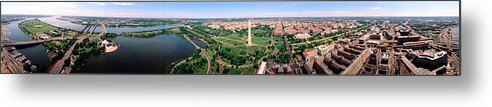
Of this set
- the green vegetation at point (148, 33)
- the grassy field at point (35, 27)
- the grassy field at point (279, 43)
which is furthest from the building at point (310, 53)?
the grassy field at point (35, 27)

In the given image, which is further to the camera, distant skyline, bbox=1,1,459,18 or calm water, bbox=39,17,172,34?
calm water, bbox=39,17,172,34

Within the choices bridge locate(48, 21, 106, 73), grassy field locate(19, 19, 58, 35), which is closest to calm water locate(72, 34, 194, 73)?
bridge locate(48, 21, 106, 73)

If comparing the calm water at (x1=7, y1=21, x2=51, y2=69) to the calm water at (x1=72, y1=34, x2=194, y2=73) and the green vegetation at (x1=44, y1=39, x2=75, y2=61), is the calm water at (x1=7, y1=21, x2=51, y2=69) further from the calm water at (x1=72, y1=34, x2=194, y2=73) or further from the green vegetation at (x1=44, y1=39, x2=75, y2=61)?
the calm water at (x1=72, y1=34, x2=194, y2=73)

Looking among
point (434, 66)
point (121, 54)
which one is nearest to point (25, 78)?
point (121, 54)

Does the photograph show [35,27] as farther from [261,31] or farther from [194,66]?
[261,31]

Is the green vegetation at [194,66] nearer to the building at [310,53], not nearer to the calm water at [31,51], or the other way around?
the building at [310,53]

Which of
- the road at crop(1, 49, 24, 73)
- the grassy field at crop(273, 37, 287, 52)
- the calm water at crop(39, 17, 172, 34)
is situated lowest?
the road at crop(1, 49, 24, 73)

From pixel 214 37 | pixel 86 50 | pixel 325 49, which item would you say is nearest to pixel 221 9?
pixel 214 37

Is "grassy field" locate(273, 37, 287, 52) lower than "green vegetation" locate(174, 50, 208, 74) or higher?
higher
